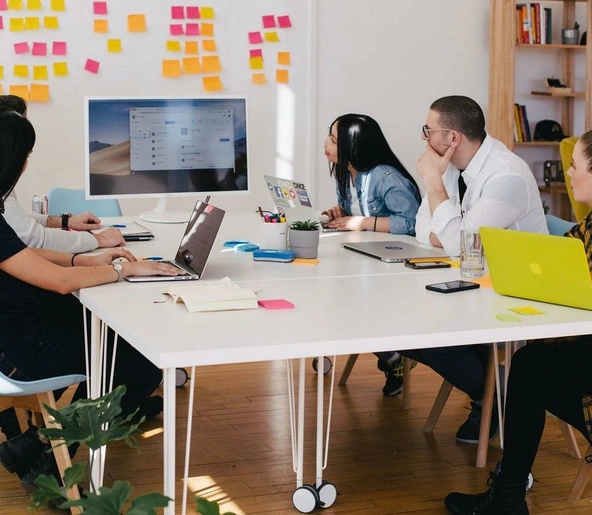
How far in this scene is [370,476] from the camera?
9.36ft

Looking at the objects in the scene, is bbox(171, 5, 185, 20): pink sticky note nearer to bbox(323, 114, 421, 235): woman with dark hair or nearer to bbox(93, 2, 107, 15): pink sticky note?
bbox(93, 2, 107, 15): pink sticky note

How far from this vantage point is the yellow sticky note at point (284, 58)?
552 centimetres

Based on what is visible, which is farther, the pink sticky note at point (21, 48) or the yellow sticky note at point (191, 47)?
the yellow sticky note at point (191, 47)

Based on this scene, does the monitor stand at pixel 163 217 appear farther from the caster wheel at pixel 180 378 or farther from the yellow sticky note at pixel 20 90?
the yellow sticky note at pixel 20 90

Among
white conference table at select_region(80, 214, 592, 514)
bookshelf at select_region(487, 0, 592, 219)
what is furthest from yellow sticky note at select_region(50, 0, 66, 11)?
white conference table at select_region(80, 214, 592, 514)

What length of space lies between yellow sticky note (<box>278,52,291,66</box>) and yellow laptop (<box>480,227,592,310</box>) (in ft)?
11.4

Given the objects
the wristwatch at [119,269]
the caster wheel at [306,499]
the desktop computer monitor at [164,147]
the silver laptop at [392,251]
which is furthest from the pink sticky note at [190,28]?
the caster wheel at [306,499]

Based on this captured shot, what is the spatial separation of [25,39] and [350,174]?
86.2 inches

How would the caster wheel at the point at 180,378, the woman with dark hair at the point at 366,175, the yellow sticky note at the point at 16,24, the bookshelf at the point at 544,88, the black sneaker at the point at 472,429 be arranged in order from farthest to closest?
the bookshelf at the point at 544,88 < the yellow sticky note at the point at 16,24 < the caster wheel at the point at 180,378 < the woman with dark hair at the point at 366,175 < the black sneaker at the point at 472,429

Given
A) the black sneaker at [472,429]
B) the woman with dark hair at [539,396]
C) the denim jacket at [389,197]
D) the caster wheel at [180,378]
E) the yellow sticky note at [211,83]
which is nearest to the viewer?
the woman with dark hair at [539,396]

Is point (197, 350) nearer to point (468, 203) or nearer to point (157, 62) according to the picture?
point (468, 203)

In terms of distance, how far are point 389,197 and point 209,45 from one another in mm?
2115

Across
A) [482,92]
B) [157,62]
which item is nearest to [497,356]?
Answer: [157,62]

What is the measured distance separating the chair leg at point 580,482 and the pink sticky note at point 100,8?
12.0 feet
